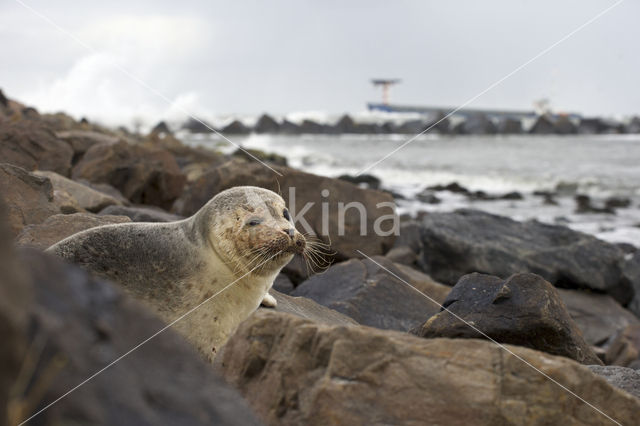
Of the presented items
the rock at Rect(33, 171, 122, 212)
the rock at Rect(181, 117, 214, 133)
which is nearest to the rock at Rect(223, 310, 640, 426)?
the rock at Rect(33, 171, 122, 212)

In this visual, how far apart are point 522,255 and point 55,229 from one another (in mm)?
6180

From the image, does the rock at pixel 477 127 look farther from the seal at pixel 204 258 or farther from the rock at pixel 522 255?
the seal at pixel 204 258

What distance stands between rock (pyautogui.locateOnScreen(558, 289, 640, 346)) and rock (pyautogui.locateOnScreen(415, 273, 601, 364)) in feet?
11.3

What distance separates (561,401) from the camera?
8.20ft

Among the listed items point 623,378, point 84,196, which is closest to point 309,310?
point 623,378

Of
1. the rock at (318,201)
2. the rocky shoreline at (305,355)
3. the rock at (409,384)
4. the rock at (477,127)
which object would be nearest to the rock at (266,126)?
the rock at (477,127)

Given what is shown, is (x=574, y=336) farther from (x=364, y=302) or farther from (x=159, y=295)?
(x=159, y=295)

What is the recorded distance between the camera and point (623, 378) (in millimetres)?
3539

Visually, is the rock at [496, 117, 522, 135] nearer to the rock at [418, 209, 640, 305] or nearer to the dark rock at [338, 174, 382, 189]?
the dark rock at [338, 174, 382, 189]

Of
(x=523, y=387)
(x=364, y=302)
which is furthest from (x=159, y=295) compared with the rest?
(x=364, y=302)

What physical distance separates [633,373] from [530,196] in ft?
57.8

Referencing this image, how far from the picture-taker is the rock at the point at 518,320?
4.14 m

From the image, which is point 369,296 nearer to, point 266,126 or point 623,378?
point 623,378

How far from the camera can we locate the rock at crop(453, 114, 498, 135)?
189 feet
